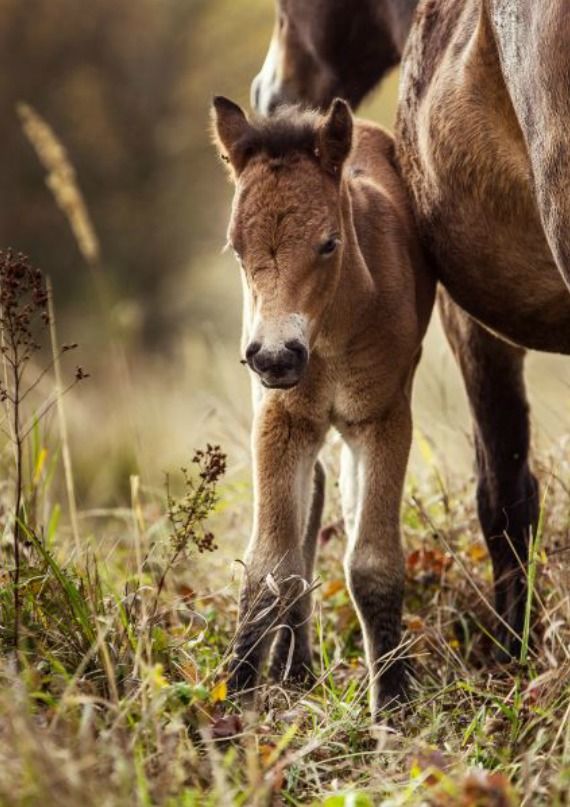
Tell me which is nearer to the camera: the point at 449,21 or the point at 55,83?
the point at 449,21

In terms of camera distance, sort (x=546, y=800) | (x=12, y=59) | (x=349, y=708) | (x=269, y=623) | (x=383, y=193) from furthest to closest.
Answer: (x=12, y=59) < (x=383, y=193) < (x=269, y=623) < (x=349, y=708) < (x=546, y=800)

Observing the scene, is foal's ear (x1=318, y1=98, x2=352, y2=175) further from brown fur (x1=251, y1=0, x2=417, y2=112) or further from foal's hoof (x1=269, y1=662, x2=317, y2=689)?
foal's hoof (x1=269, y1=662, x2=317, y2=689)

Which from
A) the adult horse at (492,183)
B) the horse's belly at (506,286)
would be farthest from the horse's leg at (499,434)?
the horse's belly at (506,286)

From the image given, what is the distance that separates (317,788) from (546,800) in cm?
57

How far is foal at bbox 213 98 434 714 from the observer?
4.25m

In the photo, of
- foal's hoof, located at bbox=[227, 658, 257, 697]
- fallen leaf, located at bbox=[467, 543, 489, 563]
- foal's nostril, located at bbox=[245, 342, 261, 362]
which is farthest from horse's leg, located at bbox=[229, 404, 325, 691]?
fallen leaf, located at bbox=[467, 543, 489, 563]

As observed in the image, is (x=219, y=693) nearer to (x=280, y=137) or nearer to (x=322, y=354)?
(x=322, y=354)

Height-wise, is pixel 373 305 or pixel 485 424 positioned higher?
pixel 373 305

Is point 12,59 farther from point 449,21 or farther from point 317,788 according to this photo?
point 317,788

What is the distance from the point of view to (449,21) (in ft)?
15.2

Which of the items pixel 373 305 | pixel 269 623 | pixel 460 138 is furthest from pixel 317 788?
pixel 460 138

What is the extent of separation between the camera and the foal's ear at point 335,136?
175 inches

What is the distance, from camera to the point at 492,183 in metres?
Result: 4.42

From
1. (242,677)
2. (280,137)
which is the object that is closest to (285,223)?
(280,137)
